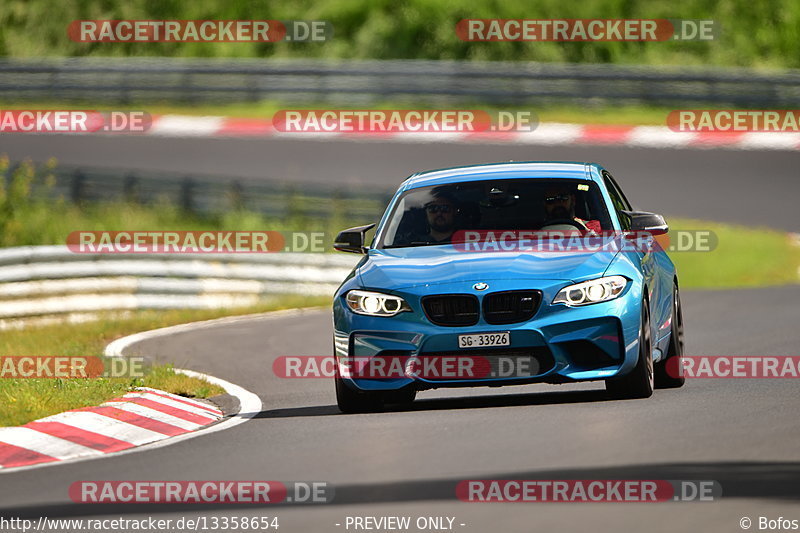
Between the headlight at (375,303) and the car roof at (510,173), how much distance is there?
4.61 ft

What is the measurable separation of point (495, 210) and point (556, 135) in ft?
60.4

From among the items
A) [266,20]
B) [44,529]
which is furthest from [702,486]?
[266,20]

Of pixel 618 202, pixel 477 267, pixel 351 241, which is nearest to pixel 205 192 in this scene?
pixel 618 202

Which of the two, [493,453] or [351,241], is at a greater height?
[351,241]

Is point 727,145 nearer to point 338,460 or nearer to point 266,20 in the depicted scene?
point 266,20

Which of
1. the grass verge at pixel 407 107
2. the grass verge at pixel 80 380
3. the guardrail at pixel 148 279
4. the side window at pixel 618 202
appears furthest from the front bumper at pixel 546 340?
the grass verge at pixel 407 107

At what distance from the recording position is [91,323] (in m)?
19.2

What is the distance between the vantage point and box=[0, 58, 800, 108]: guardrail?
3006 cm

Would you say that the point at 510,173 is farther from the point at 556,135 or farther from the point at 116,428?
→ the point at 556,135

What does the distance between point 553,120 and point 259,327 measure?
13824 millimetres

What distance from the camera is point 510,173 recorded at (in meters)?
11.4

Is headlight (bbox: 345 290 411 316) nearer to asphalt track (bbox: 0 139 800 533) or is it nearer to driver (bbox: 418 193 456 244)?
asphalt track (bbox: 0 139 800 533)

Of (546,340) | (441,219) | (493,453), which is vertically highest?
(441,219)

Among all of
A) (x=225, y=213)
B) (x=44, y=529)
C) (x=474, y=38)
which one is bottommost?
(x=44, y=529)
